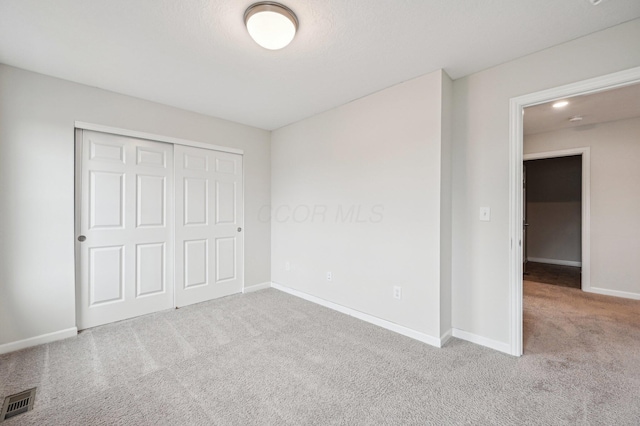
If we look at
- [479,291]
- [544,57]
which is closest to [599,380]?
[479,291]

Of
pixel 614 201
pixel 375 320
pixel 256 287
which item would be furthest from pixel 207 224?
pixel 614 201

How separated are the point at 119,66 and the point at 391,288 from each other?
3.26m

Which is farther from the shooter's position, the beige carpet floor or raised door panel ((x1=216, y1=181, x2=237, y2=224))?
raised door panel ((x1=216, y1=181, x2=237, y2=224))

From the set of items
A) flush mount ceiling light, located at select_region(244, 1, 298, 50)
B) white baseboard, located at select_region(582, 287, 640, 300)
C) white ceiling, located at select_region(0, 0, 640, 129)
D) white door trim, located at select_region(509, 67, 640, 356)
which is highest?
white ceiling, located at select_region(0, 0, 640, 129)

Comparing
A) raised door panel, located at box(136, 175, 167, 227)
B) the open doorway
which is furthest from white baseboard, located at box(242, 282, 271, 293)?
the open doorway

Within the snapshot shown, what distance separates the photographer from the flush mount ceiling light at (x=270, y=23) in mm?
1615

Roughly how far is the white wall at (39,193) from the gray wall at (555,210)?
759cm

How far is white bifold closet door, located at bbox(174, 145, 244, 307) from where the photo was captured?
3.34 metres

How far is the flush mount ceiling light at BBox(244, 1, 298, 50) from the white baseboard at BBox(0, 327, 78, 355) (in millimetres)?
3142

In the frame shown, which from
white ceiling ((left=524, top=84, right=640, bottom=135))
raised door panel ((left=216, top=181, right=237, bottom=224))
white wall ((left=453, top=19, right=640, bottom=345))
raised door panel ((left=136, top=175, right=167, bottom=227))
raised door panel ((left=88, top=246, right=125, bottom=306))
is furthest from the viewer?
raised door panel ((left=216, top=181, right=237, bottom=224))

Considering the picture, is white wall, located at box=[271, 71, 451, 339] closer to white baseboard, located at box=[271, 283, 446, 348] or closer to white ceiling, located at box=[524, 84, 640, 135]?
white baseboard, located at box=[271, 283, 446, 348]

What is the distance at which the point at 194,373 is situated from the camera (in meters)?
1.98

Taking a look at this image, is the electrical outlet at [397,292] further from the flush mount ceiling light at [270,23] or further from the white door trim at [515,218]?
the flush mount ceiling light at [270,23]

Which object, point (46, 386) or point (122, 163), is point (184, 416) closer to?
point (46, 386)
